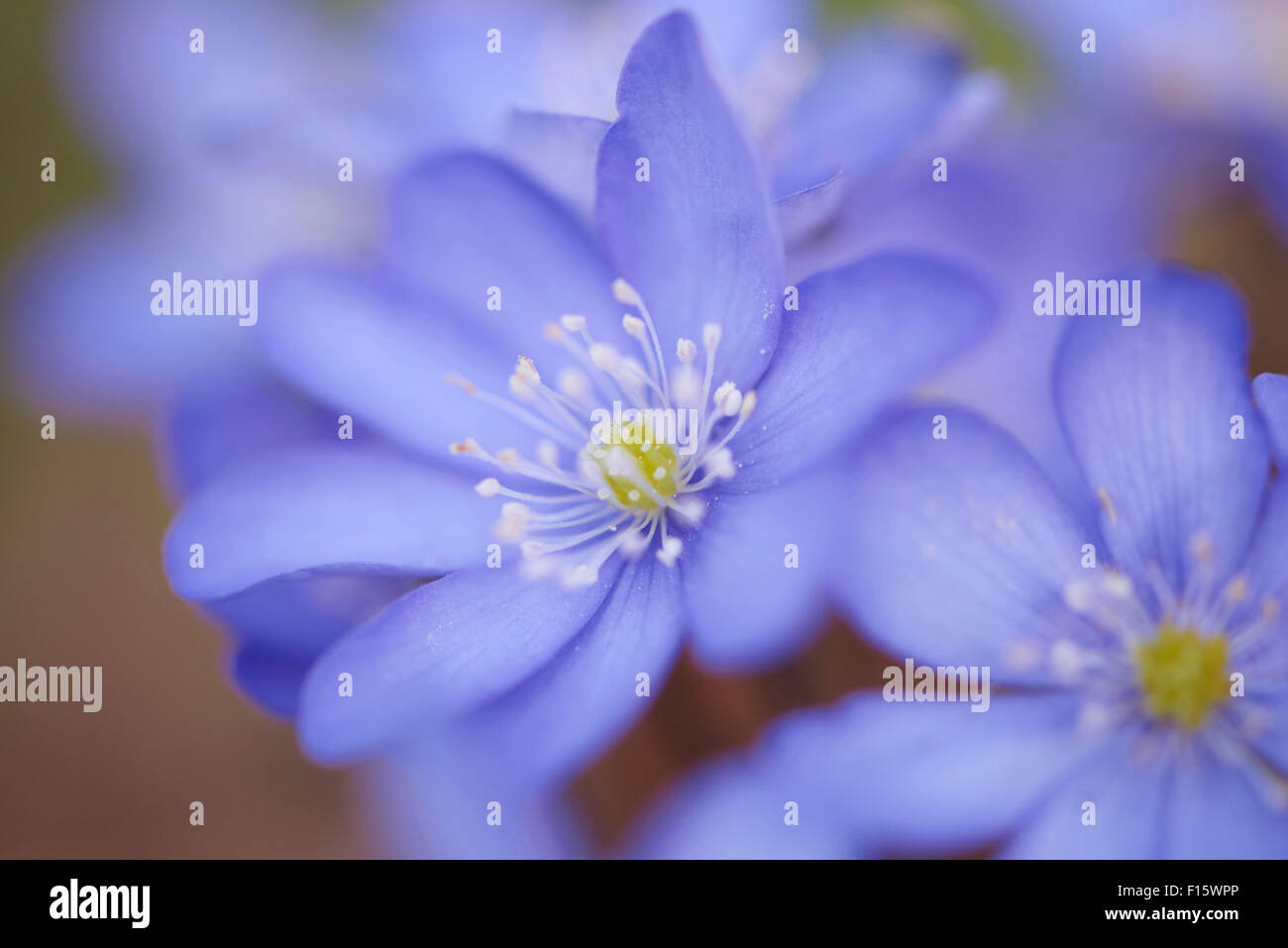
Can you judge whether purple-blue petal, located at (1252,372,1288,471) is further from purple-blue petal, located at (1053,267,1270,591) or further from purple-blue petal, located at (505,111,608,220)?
purple-blue petal, located at (505,111,608,220)

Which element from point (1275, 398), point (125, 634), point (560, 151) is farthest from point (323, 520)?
point (1275, 398)

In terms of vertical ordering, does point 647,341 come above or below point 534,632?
above

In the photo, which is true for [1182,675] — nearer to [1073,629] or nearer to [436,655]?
[1073,629]

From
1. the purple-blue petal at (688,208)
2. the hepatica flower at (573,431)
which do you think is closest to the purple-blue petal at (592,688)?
the hepatica flower at (573,431)

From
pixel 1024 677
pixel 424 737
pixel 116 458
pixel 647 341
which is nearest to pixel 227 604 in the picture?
pixel 424 737

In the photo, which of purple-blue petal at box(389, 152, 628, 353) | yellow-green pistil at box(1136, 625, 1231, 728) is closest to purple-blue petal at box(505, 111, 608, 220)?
purple-blue petal at box(389, 152, 628, 353)

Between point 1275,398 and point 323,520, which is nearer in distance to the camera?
point 1275,398

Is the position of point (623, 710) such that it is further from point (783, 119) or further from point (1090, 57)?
point (1090, 57)
